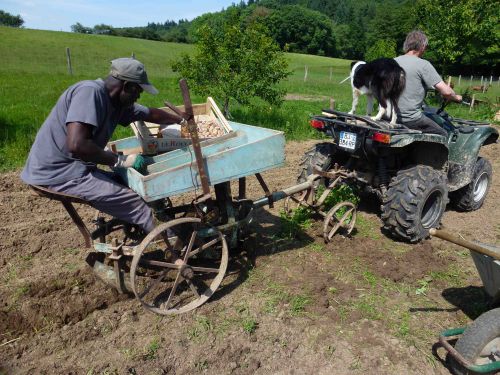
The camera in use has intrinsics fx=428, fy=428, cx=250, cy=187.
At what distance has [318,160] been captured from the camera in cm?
532

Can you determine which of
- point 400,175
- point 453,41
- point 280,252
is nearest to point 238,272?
point 280,252

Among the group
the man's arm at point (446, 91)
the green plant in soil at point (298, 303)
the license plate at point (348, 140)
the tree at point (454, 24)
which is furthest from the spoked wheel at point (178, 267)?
the tree at point (454, 24)

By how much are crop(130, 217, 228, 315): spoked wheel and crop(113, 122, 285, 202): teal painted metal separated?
30 cm

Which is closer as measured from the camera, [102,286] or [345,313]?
[345,313]

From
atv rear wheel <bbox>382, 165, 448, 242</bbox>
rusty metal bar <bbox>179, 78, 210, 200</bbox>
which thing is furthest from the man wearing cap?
atv rear wheel <bbox>382, 165, 448, 242</bbox>

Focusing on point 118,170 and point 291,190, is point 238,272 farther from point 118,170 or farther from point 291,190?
point 118,170

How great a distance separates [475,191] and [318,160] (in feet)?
8.17

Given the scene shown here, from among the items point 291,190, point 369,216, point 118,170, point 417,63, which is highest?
point 417,63

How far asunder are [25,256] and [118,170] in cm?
173

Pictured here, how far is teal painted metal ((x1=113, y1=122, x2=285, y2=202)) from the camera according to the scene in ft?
11.0

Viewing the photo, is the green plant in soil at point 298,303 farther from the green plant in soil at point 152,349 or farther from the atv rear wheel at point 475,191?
the atv rear wheel at point 475,191

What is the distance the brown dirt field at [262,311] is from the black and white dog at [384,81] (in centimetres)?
152

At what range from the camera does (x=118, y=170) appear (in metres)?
3.74

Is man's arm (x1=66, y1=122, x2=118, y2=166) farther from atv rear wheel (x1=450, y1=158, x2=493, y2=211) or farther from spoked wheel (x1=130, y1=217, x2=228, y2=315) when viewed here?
atv rear wheel (x1=450, y1=158, x2=493, y2=211)
